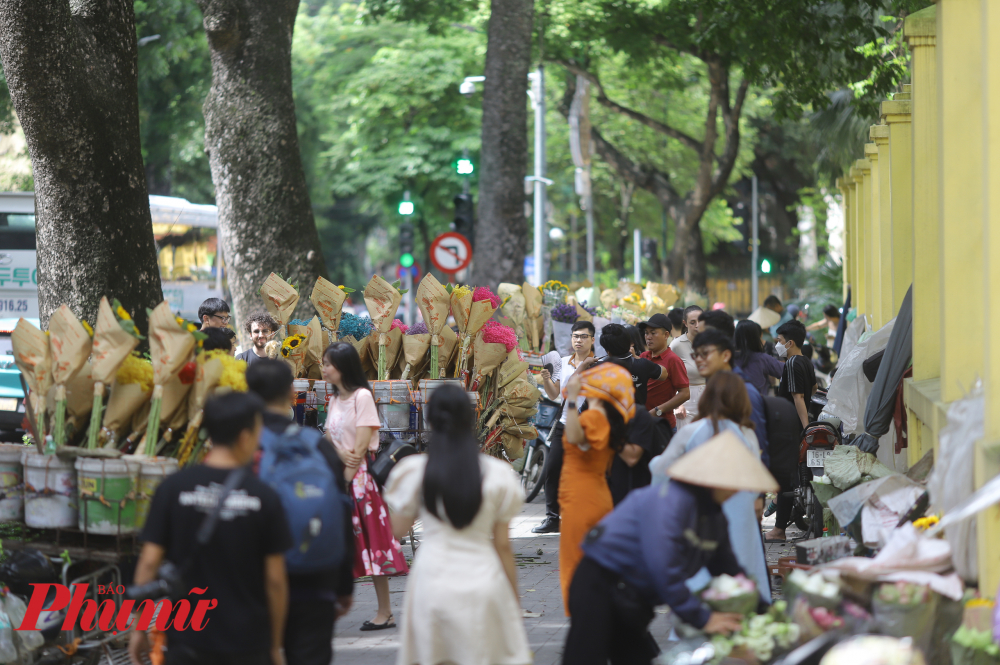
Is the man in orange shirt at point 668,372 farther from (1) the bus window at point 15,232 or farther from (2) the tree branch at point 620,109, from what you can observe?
(2) the tree branch at point 620,109

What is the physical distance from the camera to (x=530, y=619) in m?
6.45

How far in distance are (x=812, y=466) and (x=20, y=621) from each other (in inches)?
221

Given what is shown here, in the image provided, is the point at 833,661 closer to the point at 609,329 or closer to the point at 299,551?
the point at 299,551

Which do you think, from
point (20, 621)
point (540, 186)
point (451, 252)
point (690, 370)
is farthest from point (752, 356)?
point (540, 186)

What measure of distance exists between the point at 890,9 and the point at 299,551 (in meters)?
11.8

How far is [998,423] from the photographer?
14.7 feet

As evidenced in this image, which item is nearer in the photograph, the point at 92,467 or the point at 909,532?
the point at 909,532

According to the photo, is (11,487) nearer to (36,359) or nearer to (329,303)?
(36,359)

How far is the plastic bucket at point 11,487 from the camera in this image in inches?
205

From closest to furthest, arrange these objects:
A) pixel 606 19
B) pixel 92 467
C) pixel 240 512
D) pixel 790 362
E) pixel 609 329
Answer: pixel 240 512
pixel 92 467
pixel 609 329
pixel 790 362
pixel 606 19

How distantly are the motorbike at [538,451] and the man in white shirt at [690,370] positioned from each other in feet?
4.04

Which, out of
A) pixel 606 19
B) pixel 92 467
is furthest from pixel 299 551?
pixel 606 19

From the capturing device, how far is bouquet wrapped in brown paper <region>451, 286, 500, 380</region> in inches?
304

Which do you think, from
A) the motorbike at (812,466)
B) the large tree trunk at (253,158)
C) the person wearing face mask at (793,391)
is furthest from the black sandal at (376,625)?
the large tree trunk at (253,158)
